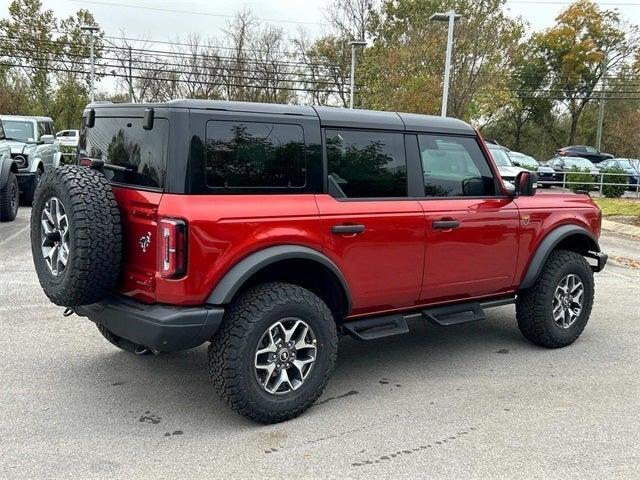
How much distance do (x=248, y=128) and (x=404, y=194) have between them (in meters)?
1.26

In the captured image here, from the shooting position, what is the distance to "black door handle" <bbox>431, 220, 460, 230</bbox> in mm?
4289

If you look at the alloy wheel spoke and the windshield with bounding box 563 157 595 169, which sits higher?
the windshield with bounding box 563 157 595 169

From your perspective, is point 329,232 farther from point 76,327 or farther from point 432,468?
point 76,327

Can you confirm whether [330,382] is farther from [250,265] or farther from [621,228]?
[621,228]

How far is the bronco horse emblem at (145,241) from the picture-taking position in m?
3.35

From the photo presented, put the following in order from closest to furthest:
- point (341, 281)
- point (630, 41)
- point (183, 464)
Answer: point (183, 464) → point (341, 281) → point (630, 41)

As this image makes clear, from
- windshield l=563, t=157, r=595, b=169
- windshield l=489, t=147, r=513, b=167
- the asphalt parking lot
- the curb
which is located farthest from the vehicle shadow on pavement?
windshield l=563, t=157, r=595, b=169

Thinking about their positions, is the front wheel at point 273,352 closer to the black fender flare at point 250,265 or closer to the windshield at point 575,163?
the black fender flare at point 250,265

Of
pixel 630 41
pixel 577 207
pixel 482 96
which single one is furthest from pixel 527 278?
pixel 630 41

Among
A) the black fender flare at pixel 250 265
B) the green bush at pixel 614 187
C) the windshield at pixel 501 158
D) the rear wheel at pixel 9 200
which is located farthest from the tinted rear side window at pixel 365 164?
the green bush at pixel 614 187

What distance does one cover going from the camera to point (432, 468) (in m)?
3.16

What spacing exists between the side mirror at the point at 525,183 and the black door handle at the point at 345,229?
1.61m

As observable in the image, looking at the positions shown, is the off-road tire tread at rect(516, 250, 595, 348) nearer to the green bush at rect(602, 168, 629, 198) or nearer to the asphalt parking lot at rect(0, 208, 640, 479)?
the asphalt parking lot at rect(0, 208, 640, 479)

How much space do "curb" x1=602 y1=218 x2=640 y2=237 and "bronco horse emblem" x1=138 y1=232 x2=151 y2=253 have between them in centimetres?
1149
